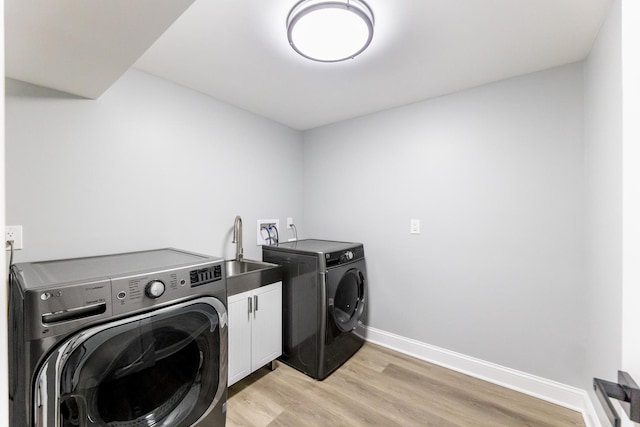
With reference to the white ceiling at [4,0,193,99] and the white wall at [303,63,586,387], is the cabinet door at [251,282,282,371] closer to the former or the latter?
the white wall at [303,63,586,387]

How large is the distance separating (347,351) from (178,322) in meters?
1.55

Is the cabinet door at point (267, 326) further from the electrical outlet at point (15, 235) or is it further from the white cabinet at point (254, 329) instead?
the electrical outlet at point (15, 235)

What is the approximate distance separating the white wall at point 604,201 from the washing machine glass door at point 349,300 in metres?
1.55

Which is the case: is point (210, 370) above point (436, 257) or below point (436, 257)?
below

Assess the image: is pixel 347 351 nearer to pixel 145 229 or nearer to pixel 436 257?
pixel 436 257

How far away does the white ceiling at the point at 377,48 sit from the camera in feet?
4.23

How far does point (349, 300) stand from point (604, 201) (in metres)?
1.82

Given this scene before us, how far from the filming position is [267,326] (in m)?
2.08

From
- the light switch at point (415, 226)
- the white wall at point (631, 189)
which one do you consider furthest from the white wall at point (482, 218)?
the white wall at point (631, 189)

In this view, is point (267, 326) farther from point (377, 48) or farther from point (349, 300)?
point (377, 48)

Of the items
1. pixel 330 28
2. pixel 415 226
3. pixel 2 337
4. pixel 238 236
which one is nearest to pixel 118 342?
pixel 2 337

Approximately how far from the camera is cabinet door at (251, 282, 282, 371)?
1.98 m

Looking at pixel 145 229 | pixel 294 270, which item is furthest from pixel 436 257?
pixel 145 229

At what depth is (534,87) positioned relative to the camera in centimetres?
189
